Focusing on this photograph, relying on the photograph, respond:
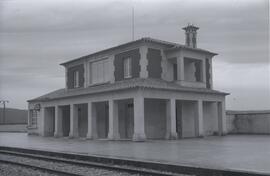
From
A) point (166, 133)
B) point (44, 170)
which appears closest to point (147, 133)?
point (166, 133)

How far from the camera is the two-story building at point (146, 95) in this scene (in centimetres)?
2753

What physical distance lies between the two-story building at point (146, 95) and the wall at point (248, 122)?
13.5 ft

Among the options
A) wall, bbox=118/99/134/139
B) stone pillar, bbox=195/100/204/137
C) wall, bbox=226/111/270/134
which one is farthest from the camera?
wall, bbox=226/111/270/134

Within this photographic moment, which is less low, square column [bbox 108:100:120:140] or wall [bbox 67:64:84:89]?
wall [bbox 67:64:84:89]

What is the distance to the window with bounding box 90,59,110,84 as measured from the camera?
32.8 metres

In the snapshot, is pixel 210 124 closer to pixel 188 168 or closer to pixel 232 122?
pixel 232 122

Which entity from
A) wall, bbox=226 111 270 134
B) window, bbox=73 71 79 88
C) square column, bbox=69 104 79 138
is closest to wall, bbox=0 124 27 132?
window, bbox=73 71 79 88

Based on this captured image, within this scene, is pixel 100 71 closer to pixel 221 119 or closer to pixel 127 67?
pixel 127 67

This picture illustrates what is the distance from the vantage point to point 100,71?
110 ft

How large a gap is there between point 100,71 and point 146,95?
343 inches

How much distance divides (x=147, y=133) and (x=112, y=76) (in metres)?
5.98

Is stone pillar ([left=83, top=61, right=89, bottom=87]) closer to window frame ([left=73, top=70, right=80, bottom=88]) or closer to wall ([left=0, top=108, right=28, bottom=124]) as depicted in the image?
window frame ([left=73, top=70, right=80, bottom=88])

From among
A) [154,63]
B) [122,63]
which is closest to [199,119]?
[154,63]

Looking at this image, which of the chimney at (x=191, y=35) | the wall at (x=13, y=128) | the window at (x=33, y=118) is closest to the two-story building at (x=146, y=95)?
the chimney at (x=191, y=35)
